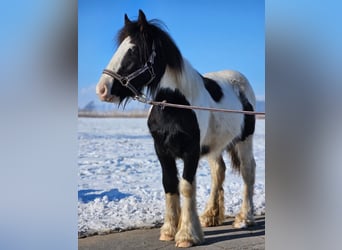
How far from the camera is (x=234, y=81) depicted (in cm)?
322

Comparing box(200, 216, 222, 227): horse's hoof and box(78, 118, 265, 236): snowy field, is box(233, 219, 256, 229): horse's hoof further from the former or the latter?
box(78, 118, 265, 236): snowy field

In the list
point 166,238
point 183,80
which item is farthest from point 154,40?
point 166,238

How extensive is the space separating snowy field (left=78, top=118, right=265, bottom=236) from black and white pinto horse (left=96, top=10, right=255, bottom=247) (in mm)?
66

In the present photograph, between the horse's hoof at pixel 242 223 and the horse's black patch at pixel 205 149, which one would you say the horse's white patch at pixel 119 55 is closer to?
the horse's black patch at pixel 205 149

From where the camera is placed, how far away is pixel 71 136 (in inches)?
120

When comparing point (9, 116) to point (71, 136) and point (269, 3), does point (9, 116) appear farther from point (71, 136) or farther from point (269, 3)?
point (269, 3)

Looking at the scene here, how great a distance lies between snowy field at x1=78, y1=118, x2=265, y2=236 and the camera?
308 centimetres

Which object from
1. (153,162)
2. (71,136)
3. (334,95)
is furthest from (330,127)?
(71,136)

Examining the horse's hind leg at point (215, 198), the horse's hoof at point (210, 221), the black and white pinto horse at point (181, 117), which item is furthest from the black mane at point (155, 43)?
the horse's hoof at point (210, 221)

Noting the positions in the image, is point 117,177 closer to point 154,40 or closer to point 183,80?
point 183,80

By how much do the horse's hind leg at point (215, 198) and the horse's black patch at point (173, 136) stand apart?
0.14m

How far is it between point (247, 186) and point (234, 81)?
23.5 inches

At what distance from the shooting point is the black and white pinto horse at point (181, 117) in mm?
3004

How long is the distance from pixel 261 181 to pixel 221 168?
24cm
